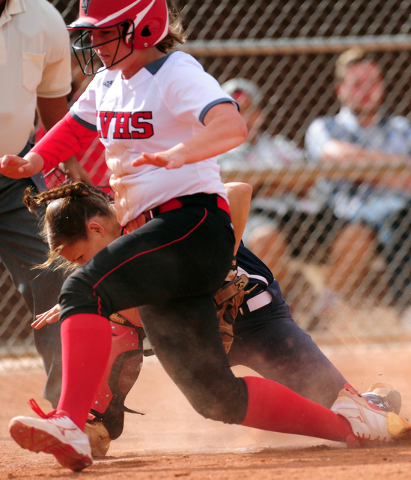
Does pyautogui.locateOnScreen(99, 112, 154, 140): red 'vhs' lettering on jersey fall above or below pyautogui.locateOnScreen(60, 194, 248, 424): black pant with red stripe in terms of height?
above

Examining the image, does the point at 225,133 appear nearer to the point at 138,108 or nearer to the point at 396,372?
the point at 138,108

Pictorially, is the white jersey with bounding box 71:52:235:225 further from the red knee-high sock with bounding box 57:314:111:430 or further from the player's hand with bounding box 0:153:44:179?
the red knee-high sock with bounding box 57:314:111:430

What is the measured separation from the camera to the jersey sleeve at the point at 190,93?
5.56 feet

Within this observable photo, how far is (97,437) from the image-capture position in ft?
7.16

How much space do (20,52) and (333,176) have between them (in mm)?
2529

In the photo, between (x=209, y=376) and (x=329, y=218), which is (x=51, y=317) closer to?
(x=209, y=376)

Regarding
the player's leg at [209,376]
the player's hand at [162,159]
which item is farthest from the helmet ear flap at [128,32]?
the player's leg at [209,376]

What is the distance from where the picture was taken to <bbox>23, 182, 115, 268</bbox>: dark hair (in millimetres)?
2061

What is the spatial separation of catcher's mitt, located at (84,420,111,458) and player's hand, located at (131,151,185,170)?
3.62ft

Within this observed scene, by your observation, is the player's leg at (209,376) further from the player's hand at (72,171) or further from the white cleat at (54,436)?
the player's hand at (72,171)

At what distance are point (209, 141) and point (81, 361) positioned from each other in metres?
0.69

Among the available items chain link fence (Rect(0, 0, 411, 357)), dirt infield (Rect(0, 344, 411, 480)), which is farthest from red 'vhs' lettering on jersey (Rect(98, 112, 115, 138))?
chain link fence (Rect(0, 0, 411, 357))

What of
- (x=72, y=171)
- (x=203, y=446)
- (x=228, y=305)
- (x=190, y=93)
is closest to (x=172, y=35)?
(x=190, y=93)

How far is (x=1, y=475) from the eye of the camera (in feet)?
5.91
